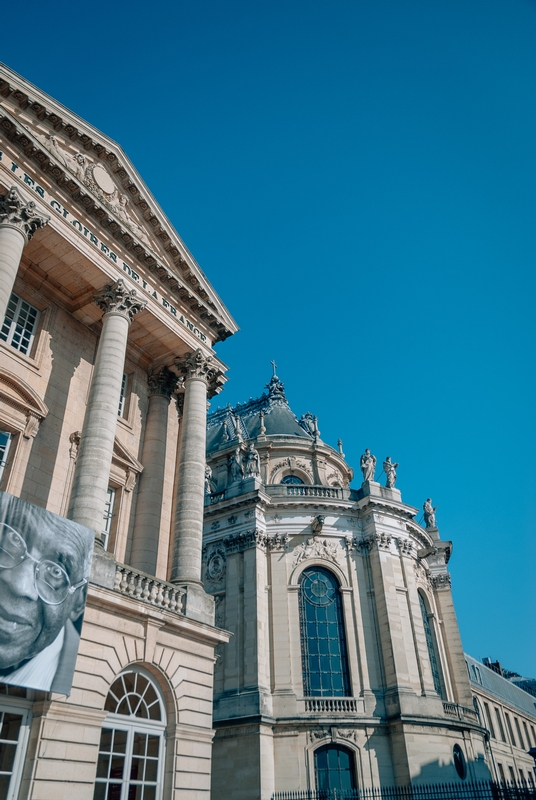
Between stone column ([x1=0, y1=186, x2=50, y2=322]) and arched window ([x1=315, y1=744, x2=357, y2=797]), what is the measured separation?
2254cm

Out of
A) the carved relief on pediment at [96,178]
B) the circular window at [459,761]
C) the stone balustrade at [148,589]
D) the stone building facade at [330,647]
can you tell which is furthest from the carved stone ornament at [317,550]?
the carved relief on pediment at [96,178]

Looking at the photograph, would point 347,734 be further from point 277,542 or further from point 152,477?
point 152,477

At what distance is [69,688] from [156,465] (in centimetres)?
809

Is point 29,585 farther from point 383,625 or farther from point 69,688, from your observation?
point 383,625

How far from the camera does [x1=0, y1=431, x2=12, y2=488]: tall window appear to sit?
14.7 m

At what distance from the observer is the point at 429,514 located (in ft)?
136

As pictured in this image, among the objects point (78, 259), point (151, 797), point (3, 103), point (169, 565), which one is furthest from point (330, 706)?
Answer: point (3, 103)

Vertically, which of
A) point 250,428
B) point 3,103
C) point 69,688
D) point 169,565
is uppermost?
point 250,428

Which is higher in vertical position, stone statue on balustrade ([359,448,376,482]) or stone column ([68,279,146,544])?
stone statue on balustrade ([359,448,376,482])

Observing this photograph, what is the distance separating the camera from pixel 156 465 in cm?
1889

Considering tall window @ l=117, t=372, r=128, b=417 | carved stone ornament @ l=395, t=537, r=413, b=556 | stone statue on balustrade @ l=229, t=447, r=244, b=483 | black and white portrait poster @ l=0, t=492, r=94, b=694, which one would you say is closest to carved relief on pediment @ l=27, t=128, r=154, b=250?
tall window @ l=117, t=372, r=128, b=417

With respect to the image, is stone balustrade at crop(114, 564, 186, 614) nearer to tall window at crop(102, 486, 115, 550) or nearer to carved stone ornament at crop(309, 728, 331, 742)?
tall window at crop(102, 486, 115, 550)

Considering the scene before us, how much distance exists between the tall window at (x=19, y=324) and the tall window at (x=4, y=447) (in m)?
2.45

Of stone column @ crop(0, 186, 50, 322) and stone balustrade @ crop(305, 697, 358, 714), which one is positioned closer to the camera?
stone column @ crop(0, 186, 50, 322)
